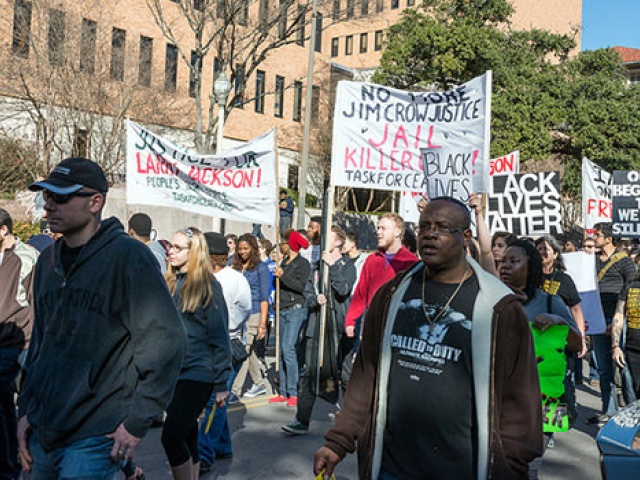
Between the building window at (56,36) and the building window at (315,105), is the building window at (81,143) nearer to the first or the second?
the building window at (56,36)

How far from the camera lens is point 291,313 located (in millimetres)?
9211

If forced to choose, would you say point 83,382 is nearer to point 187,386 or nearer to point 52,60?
point 187,386

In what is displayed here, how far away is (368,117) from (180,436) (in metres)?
4.61

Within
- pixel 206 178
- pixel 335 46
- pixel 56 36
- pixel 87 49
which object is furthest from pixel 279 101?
pixel 206 178

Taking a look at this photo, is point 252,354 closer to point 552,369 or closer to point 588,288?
point 588,288

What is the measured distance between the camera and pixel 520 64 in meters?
32.8

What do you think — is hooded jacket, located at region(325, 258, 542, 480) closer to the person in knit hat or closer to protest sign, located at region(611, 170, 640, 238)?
the person in knit hat

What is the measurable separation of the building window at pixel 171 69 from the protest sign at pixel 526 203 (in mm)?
21558

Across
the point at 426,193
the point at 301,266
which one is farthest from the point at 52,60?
the point at 426,193

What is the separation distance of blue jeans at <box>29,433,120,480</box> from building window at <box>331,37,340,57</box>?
5863 cm

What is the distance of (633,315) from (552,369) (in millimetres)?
3044

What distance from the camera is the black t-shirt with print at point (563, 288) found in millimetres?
7180

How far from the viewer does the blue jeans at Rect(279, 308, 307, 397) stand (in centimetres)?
886

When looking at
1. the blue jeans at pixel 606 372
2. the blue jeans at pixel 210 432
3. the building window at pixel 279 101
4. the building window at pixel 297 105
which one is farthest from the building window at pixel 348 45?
the blue jeans at pixel 210 432
